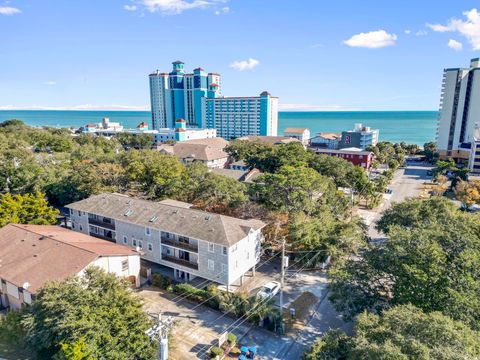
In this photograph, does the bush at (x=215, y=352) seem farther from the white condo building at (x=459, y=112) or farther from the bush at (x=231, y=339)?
the white condo building at (x=459, y=112)

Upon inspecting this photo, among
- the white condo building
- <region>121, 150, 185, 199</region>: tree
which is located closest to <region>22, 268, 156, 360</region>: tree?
<region>121, 150, 185, 199</region>: tree

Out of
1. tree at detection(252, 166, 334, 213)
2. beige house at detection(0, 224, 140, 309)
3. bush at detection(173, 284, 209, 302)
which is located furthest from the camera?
tree at detection(252, 166, 334, 213)

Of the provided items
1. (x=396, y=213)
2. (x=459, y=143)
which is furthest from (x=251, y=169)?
(x=459, y=143)

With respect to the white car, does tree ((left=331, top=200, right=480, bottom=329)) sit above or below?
above

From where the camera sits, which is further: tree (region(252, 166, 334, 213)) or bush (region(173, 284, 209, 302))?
tree (region(252, 166, 334, 213))

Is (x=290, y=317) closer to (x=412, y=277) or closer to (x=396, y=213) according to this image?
(x=412, y=277)

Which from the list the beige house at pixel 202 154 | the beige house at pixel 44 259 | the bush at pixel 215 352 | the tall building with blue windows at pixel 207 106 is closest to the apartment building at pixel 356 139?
the tall building with blue windows at pixel 207 106

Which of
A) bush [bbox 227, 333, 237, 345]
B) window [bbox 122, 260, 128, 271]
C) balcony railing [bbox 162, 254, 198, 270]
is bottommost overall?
bush [bbox 227, 333, 237, 345]

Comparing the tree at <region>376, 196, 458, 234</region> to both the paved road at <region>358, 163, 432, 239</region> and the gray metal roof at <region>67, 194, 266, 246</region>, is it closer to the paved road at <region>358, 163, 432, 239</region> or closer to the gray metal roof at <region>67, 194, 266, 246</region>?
the paved road at <region>358, 163, 432, 239</region>
